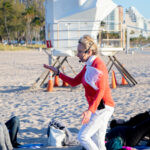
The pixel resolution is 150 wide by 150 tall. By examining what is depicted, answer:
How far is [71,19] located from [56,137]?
6931 millimetres

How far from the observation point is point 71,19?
1107 centimetres

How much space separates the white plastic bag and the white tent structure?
19.8ft

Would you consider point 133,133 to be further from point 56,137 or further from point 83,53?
point 83,53

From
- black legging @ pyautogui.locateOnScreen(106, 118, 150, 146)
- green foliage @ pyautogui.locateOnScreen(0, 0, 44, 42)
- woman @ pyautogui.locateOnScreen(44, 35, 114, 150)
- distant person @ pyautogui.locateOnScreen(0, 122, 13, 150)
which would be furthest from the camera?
green foliage @ pyautogui.locateOnScreen(0, 0, 44, 42)

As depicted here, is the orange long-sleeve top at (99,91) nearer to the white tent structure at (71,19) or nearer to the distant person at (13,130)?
the distant person at (13,130)

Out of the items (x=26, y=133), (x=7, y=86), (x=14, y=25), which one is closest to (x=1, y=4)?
(x=14, y=25)

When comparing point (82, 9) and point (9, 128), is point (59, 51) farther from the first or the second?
point (9, 128)

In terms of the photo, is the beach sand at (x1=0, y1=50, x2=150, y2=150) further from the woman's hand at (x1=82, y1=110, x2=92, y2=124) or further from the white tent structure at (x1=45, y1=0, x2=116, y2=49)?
the white tent structure at (x1=45, y1=0, x2=116, y2=49)

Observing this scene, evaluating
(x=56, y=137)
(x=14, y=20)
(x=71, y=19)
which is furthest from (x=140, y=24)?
(x=14, y=20)

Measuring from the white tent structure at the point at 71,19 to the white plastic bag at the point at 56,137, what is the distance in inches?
238

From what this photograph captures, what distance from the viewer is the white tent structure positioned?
10.7 meters

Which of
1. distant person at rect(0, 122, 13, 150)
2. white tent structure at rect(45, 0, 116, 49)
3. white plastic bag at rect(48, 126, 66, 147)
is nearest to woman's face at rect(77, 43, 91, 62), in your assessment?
distant person at rect(0, 122, 13, 150)

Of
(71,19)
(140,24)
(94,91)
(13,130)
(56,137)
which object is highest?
(140,24)

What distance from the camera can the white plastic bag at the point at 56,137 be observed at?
4801 mm
